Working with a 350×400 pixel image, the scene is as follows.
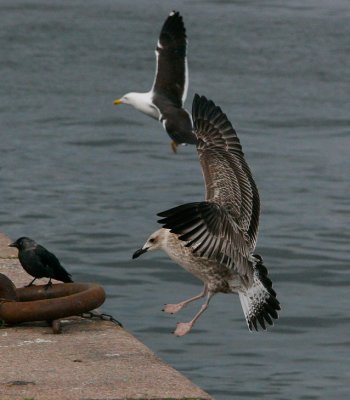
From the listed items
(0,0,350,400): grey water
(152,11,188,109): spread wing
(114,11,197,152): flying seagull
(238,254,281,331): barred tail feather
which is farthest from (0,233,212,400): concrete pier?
(152,11,188,109): spread wing

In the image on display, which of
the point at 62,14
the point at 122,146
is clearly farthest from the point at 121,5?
the point at 122,146

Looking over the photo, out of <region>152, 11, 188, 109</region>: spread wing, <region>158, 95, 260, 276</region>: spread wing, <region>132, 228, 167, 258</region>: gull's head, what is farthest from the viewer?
<region>152, 11, 188, 109</region>: spread wing

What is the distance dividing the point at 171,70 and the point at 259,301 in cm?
A: 673

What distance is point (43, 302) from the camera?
247 inches

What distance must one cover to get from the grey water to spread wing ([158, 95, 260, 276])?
1389 mm

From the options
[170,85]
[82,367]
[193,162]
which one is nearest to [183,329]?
[82,367]

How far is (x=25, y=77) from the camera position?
17203mm

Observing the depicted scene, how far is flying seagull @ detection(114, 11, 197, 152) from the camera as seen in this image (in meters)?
12.7

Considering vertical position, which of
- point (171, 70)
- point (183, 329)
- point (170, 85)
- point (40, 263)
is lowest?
point (183, 329)

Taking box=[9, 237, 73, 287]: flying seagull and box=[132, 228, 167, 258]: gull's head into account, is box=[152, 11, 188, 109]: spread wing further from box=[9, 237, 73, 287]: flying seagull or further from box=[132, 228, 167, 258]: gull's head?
box=[9, 237, 73, 287]: flying seagull

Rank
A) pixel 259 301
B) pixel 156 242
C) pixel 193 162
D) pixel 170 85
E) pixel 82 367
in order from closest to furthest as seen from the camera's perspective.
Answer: pixel 82 367, pixel 259 301, pixel 156 242, pixel 170 85, pixel 193 162

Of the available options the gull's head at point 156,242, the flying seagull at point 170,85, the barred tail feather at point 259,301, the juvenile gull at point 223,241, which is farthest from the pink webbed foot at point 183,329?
the flying seagull at point 170,85

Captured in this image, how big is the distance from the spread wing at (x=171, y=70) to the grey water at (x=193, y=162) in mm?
885

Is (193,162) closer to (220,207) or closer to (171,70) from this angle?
(171,70)
